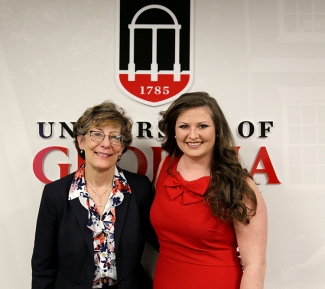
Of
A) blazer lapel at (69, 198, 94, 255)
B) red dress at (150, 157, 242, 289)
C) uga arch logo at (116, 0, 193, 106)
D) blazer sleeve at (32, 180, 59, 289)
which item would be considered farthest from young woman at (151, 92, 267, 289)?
blazer sleeve at (32, 180, 59, 289)

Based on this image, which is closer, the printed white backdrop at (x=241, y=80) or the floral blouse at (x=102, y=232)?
the floral blouse at (x=102, y=232)

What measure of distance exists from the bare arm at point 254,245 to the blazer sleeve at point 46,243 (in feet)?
3.48

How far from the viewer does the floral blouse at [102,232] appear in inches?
70.0

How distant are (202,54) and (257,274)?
4.89 feet

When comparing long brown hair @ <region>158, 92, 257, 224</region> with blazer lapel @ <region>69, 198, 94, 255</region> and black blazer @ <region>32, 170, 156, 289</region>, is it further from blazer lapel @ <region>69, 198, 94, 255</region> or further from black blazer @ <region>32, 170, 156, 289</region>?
blazer lapel @ <region>69, 198, 94, 255</region>

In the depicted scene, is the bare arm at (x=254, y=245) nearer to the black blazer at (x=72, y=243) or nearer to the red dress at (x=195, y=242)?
the red dress at (x=195, y=242)

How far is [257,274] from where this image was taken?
159 cm

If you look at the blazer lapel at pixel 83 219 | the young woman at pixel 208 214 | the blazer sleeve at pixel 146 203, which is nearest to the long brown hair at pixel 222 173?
the young woman at pixel 208 214

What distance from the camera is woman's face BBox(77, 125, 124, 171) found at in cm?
179

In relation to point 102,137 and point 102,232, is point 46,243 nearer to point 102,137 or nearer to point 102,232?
point 102,232

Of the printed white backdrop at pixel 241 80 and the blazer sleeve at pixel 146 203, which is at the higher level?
the printed white backdrop at pixel 241 80

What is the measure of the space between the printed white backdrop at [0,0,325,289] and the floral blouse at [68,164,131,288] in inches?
25.5

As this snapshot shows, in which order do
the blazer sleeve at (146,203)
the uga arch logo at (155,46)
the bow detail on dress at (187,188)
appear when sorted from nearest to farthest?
the bow detail on dress at (187,188) < the blazer sleeve at (146,203) < the uga arch logo at (155,46)

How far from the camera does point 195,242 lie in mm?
1664
